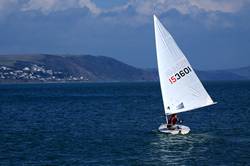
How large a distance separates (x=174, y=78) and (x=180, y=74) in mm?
776

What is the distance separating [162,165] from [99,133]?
69.9 feet

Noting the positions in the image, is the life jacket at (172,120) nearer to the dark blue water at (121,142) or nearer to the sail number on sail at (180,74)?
the dark blue water at (121,142)

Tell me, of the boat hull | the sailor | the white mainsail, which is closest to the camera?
the white mainsail

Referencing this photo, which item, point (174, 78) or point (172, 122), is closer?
point (174, 78)

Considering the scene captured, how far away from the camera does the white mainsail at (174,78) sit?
55.5 m

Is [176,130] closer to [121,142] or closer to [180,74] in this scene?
[180,74]

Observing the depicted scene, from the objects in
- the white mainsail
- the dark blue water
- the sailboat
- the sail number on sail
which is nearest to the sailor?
the sailboat

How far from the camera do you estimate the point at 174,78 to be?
57031 mm

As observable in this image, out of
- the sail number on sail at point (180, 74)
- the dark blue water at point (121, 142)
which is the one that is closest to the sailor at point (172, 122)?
the dark blue water at point (121, 142)

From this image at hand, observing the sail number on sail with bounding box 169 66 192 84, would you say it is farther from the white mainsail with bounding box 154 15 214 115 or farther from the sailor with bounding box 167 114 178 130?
the sailor with bounding box 167 114 178 130

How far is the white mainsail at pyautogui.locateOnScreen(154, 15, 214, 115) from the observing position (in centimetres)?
5550

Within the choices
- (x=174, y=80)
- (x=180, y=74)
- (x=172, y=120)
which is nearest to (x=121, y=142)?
(x=172, y=120)

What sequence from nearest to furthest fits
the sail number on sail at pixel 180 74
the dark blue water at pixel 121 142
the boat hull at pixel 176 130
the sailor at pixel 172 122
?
the dark blue water at pixel 121 142 → the sail number on sail at pixel 180 74 → the sailor at pixel 172 122 → the boat hull at pixel 176 130

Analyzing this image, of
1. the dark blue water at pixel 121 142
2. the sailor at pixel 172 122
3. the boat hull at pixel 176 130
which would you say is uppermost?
the sailor at pixel 172 122
